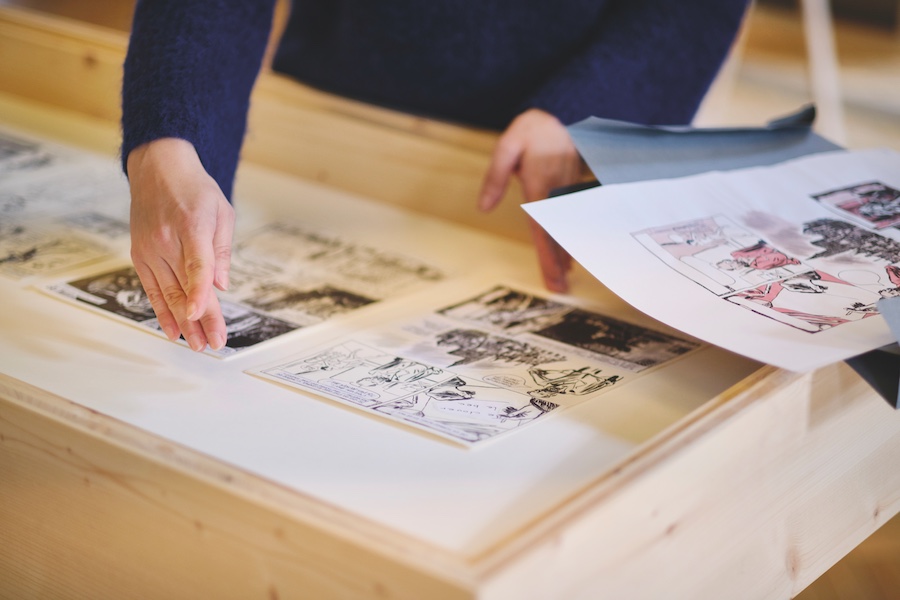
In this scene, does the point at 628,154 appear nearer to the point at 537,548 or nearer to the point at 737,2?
the point at 737,2

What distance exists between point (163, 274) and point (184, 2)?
26 cm

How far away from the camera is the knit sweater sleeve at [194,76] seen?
73cm

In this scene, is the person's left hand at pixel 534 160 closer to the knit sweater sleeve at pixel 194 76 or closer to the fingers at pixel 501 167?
the fingers at pixel 501 167

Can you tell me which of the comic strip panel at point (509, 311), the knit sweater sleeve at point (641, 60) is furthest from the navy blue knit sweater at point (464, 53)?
the comic strip panel at point (509, 311)

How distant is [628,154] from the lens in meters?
0.78

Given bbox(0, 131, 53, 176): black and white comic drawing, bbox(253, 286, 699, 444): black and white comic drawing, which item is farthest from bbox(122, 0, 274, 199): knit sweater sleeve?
bbox(0, 131, 53, 176): black and white comic drawing

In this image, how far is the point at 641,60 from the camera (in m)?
0.94

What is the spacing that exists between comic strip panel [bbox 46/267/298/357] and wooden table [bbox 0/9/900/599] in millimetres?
25

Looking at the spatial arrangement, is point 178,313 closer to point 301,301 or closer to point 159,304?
point 159,304

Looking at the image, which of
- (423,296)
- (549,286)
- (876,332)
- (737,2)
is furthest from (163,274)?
(737,2)

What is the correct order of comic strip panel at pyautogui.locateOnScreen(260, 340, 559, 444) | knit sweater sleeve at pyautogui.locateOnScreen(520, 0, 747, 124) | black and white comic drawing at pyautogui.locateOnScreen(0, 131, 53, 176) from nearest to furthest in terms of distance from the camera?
comic strip panel at pyautogui.locateOnScreen(260, 340, 559, 444) → knit sweater sleeve at pyautogui.locateOnScreen(520, 0, 747, 124) → black and white comic drawing at pyautogui.locateOnScreen(0, 131, 53, 176)

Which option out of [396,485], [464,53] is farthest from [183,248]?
[464,53]

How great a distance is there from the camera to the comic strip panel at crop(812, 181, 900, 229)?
2.50ft

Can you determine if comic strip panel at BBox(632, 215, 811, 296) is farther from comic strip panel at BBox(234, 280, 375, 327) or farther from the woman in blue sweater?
comic strip panel at BBox(234, 280, 375, 327)
